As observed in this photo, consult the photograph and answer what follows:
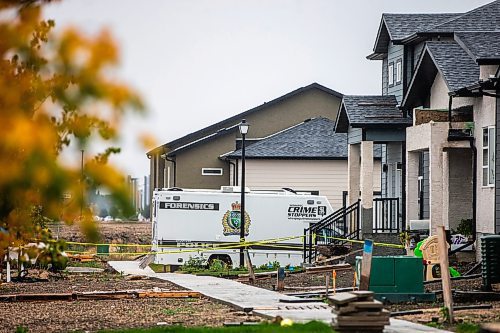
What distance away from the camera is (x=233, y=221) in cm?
4009

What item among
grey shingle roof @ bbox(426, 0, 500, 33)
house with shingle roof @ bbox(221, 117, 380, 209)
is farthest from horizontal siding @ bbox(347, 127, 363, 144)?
house with shingle roof @ bbox(221, 117, 380, 209)

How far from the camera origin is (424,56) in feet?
111

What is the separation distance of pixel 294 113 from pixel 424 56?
90.3 ft

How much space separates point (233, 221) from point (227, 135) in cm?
1987

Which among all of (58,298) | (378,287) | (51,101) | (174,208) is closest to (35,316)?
(58,298)

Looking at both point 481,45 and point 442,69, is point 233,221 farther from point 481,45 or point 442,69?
point 481,45

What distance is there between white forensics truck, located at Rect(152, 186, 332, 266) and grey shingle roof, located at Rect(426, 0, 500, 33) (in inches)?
318

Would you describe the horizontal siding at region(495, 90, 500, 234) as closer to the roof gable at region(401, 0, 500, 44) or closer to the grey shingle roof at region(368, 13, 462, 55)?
the roof gable at region(401, 0, 500, 44)

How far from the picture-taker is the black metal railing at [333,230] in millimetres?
37531

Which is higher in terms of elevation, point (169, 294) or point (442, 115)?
point (442, 115)

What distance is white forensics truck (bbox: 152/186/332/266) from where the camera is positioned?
39.4 m

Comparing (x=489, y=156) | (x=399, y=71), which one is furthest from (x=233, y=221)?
(x=489, y=156)

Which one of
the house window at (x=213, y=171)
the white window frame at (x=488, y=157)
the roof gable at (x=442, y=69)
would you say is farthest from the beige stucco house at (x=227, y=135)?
the white window frame at (x=488, y=157)

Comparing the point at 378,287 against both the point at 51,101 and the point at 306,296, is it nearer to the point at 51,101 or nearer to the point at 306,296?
the point at 306,296
